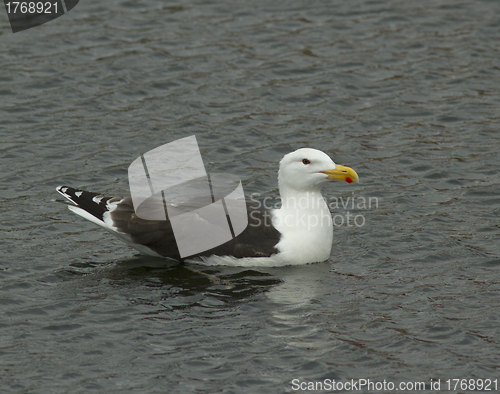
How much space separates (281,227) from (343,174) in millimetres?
1141

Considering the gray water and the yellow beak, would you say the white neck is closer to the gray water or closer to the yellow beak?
the gray water

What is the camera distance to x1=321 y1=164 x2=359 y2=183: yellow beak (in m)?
11.1

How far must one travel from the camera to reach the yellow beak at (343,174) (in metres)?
11.1

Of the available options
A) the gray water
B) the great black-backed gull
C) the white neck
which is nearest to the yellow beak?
the great black-backed gull

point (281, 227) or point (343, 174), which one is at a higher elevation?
point (343, 174)

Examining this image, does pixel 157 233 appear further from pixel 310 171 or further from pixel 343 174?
pixel 343 174

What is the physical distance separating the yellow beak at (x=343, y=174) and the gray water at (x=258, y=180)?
1211mm

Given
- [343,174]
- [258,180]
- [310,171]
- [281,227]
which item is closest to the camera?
[343,174]

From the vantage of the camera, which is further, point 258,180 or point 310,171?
point 258,180

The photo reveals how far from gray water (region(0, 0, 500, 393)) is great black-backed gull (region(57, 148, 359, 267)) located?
0.77 ft

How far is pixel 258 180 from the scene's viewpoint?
1371 cm

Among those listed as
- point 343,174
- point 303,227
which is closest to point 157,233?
point 303,227

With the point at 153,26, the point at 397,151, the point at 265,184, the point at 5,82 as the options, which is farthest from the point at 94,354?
the point at 153,26

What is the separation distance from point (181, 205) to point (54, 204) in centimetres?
271
